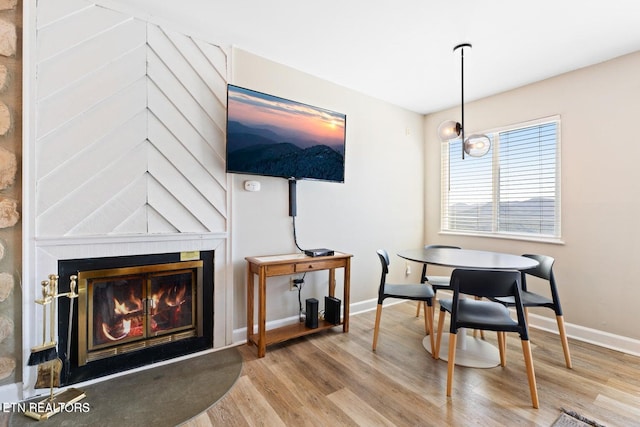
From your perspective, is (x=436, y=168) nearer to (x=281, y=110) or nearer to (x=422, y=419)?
(x=281, y=110)

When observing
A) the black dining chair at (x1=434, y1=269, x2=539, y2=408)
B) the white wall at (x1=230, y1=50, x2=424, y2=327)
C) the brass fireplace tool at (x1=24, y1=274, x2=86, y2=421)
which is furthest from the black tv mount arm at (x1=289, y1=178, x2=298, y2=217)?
the brass fireplace tool at (x1=24, y1=274, x2=86, y2=421)

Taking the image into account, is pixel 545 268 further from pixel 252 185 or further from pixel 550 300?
pixel 252 185

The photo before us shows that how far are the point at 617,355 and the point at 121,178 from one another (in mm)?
4194

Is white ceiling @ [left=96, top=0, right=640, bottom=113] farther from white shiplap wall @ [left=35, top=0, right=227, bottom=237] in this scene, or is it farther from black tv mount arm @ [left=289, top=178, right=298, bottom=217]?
black tv mount arm @ [left=289, top=178, right=298, bottom=217]

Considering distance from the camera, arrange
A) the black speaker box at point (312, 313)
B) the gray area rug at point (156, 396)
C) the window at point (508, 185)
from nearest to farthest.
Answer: the gray area rug at point (156, 396), the black speaker box at point (312, 313), the window at point (508, 185)

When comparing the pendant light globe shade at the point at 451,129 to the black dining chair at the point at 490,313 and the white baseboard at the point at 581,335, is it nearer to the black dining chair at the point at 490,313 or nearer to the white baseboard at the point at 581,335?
the black dining chair at the point at 490,313

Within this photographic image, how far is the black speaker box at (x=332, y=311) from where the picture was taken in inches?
111

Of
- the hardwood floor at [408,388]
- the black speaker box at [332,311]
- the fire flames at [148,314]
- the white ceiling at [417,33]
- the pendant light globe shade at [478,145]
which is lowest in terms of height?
the hardwood floor at [408,388]

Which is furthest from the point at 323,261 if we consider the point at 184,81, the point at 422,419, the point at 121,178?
the point at 184,81

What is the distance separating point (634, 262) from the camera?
2.46 m

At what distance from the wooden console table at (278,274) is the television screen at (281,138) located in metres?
0.77

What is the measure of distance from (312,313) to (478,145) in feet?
6.89

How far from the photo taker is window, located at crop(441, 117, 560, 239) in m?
2.98

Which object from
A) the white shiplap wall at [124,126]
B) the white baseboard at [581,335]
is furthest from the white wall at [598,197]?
the white shiplap wall at [124,126]
